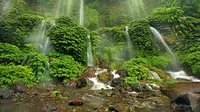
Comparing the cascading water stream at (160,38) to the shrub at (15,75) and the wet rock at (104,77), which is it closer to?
the wet rock at (104,77)

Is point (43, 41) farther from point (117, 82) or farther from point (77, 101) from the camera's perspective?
point (77, 101)

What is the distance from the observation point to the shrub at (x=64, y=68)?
11047 millimetres

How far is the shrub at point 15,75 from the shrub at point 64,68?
1397 millimetres

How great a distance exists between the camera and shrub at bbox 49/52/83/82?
1105 centimetres

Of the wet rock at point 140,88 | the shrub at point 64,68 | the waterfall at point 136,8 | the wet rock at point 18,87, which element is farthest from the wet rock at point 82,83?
A: the waterfall at point 136,8

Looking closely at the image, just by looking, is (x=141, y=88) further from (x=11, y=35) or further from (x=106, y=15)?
(x=106, y=15)

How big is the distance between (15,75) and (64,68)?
3.04 m

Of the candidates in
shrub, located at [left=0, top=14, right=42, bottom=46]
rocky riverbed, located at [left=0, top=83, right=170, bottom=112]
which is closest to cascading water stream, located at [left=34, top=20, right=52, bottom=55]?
shrub, located at [left=0, top=14, right=42, bottom=46]

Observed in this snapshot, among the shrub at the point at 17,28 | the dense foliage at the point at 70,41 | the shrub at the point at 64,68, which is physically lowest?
the shrub at the point at 64,68

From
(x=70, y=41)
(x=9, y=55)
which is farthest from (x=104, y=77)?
(x=9, y=55)

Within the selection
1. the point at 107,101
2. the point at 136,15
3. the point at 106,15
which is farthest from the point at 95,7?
the point at 107,101

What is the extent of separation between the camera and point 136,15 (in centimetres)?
2339

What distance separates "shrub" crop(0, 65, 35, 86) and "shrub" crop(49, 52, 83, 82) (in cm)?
140

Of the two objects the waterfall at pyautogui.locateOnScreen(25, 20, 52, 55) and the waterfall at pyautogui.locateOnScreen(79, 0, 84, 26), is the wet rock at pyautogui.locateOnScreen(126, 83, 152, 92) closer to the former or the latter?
the waterfall at pyautogui.locateOnScreen(25, 20, 52, 55)
